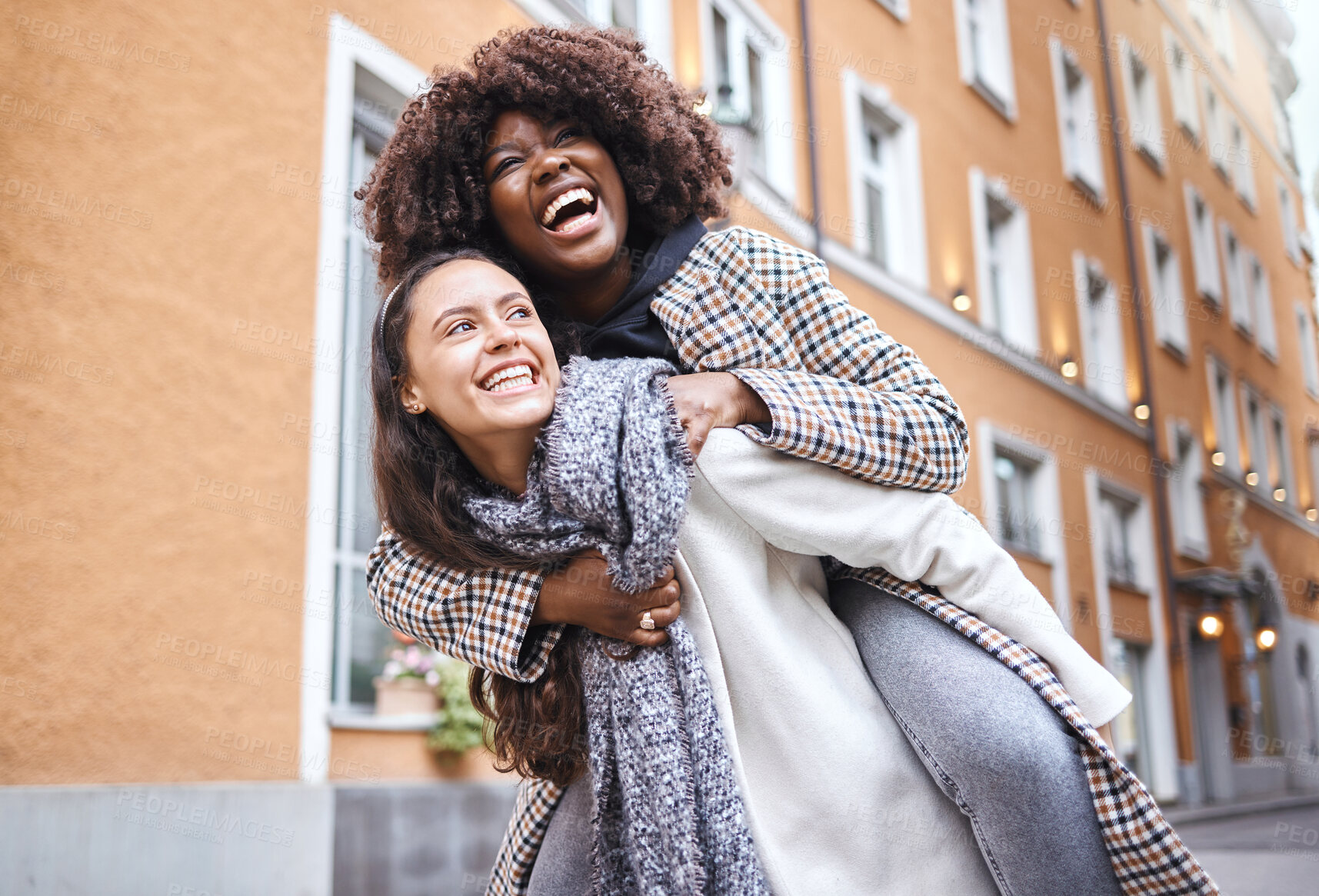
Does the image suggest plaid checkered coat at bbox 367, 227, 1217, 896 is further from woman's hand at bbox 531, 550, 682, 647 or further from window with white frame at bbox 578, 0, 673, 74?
window with white frame at bbox 578, 0, 673, 74

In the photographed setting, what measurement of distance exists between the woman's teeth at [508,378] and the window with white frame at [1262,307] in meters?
23.1

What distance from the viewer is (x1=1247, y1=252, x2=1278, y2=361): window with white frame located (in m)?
22.2

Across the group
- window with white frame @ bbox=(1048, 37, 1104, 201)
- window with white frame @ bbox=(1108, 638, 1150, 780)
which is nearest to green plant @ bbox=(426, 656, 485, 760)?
window with white frame @ bbox=(1108, 638, 1150, 780)

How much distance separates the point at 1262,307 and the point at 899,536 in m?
23.6

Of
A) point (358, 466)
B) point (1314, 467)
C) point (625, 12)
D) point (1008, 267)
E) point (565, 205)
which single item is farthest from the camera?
point (1314, 467)

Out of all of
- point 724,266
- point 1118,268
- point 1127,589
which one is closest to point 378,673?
point 724,266

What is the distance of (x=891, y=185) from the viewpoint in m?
13.1

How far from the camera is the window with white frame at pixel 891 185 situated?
1267 centimetres

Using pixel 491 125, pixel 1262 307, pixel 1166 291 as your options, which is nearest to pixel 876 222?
pixel 1166 291

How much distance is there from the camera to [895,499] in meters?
A: 1.97

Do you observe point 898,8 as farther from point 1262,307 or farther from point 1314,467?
point 1314,467

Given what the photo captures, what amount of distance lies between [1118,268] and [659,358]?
1725cm

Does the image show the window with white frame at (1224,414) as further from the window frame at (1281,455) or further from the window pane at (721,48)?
the window pane at (721,48)

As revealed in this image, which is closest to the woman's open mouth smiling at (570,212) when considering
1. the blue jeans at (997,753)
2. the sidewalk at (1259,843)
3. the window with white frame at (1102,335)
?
the blue jeans at (997,753)
